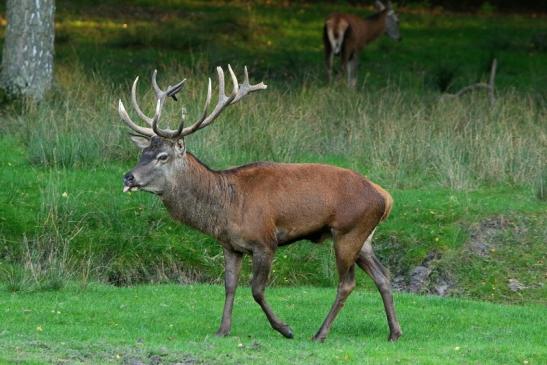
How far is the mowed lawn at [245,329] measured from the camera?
8953mm

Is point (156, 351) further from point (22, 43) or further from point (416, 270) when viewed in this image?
point (22, 43)

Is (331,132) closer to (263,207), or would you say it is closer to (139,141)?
(139,141)

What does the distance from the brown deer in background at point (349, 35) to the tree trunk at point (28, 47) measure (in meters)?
5.41

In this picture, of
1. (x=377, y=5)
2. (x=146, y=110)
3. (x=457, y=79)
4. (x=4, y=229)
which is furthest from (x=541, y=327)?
(x=377, y=5)

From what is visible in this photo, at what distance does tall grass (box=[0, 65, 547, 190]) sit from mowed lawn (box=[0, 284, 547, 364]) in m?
2.94

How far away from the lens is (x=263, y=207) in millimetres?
10086

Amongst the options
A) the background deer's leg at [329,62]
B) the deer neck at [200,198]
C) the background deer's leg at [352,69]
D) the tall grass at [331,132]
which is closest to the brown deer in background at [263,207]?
the deer neck at [200,198]

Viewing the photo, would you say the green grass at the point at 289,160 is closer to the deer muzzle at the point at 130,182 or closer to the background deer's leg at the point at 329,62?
the background deer's leg at the point at 329,62

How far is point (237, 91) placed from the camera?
1069cm

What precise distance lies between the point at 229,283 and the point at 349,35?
1390cm

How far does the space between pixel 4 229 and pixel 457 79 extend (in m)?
10.3

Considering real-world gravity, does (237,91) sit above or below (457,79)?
above

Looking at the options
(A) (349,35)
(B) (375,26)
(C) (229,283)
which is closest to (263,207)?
(C) (229,283)

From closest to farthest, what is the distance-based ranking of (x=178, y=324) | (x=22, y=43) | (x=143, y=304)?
1. (x=178, y=324)
2. (x=143, y=304)
3. (x=22, y=43)
